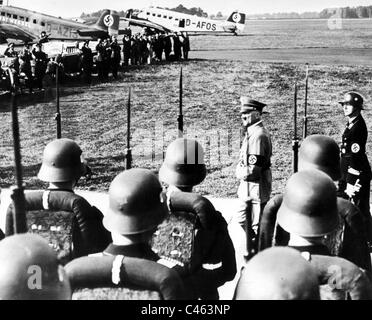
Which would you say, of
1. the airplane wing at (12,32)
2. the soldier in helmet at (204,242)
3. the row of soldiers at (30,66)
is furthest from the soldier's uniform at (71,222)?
Answer: the airplane wing at (12,32)

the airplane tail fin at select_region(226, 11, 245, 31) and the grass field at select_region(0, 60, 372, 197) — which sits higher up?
the airplane tail fin at select_region(226, 11, 245, 31)

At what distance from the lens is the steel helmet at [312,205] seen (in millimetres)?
3270

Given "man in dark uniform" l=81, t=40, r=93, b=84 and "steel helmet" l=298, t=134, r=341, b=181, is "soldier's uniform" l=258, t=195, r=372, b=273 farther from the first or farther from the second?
"man in dark uniform" l=81, t=40, r=93, b=84

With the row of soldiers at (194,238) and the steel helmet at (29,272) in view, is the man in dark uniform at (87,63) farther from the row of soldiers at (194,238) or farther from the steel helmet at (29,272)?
the steel helmet at (29,272)

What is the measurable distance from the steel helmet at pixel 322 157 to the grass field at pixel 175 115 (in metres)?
4.66

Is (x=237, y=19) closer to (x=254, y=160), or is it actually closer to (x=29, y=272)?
(x=254, y=160)

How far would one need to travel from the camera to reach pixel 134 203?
3150mm

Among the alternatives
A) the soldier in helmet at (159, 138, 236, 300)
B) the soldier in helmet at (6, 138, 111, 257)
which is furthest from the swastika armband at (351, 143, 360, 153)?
the soldier in helmet at (6, 138, 111, 257)

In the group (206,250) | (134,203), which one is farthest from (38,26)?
(134,203)

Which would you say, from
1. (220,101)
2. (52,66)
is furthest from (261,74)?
(52,66)

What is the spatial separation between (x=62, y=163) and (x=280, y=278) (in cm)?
265

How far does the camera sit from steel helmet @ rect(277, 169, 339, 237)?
3270 mm

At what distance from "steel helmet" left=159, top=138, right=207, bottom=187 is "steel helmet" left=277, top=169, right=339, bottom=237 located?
1.10m

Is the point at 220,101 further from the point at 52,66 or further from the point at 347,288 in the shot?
the point at 347,288
